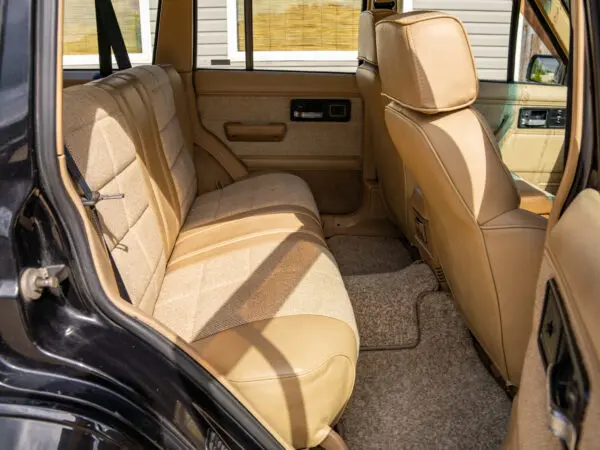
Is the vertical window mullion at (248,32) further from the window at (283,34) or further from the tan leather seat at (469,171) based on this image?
the tan leather seat at (469,171)

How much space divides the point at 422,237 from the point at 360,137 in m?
0.82

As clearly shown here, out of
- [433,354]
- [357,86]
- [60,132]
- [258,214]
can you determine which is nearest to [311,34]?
[357,86]

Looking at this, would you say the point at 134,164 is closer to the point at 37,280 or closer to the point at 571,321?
the point at 37,280

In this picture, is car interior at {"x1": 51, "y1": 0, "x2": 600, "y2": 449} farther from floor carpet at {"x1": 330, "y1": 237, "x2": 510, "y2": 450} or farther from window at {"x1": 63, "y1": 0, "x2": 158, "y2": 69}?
window at {"x1": 63, "y1": 0, "x2": 158, "y2": 69}

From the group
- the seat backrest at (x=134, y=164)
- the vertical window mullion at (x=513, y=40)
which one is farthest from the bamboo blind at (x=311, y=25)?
the seat backrest at (x=134, y=164)

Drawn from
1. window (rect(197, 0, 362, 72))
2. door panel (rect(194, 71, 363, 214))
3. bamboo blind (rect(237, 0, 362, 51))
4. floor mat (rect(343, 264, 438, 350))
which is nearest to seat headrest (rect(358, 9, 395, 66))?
door panel (rect(194, 71, 363, 214))

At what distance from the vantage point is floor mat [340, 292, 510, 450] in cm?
155

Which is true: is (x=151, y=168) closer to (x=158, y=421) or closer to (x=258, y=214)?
(x=258, y=214)

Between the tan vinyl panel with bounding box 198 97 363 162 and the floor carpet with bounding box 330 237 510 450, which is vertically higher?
the tan vinyl panel with bounding box 198 97 363 162

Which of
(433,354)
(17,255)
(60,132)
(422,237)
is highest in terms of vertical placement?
(60,132)

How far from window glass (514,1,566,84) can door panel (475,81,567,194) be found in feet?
0.18

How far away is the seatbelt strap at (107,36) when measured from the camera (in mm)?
1897

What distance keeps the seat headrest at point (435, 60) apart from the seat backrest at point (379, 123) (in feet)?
2.37

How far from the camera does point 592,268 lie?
81cm
